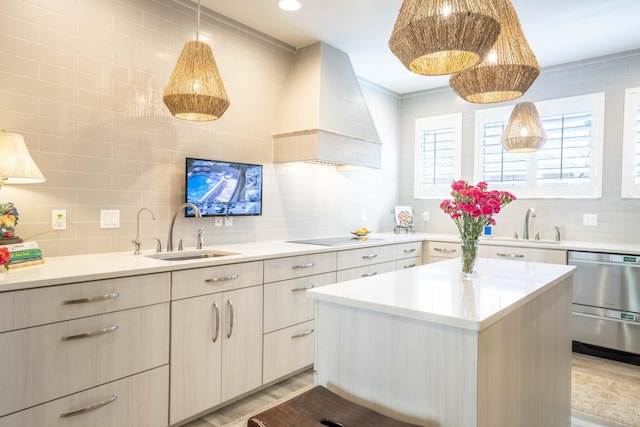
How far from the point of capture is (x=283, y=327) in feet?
9.40

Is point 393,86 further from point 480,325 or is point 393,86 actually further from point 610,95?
point 480,325

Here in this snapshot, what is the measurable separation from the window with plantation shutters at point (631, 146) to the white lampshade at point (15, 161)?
466 cm

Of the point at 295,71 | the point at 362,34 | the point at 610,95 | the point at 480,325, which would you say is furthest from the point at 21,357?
the point at 610,95

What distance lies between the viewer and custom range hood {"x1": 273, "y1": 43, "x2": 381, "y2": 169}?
3.51m

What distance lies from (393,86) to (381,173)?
1095mm

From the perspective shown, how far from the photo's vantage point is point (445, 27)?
54.4 inches

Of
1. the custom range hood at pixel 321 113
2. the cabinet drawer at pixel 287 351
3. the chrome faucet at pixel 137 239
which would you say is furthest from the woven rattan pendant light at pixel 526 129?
the chrome faucet at pixel 137 239

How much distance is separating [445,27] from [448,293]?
1.01 metres

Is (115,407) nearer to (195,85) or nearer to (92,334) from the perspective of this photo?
(92,334)

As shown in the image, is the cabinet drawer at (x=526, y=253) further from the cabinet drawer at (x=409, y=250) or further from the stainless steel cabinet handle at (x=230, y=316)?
the stainless steel cabinet handle at (x=230, y=316)

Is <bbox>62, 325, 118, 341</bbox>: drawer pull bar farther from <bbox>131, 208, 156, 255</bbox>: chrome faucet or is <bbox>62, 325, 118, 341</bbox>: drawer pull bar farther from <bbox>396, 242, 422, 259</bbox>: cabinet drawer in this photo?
<bbox>396, 242, 422, 259</bbox>: cabinet drawer

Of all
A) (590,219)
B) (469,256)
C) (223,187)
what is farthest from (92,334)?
(590,219)

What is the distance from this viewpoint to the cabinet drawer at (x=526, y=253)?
12.0ft

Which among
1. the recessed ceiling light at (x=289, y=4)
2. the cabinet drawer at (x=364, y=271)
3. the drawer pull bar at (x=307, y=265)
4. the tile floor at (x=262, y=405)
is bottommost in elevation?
the tile floor at (x=262, y=405)
